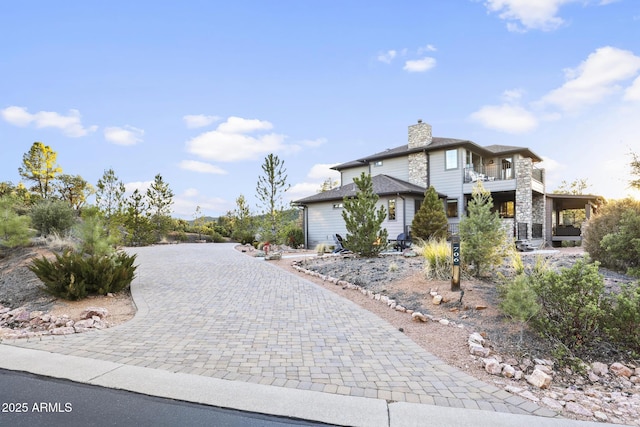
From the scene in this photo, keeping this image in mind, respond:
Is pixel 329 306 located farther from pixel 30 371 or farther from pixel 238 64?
pixel 238 64

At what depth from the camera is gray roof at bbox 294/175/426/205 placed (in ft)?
61.9

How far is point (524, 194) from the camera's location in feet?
61.8

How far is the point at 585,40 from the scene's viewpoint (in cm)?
1021

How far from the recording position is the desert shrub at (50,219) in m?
12.9

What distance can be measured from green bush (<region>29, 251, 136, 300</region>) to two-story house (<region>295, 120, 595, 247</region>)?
13267 millimetres

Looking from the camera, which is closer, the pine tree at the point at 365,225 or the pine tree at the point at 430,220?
the pine tree at the point at 365,225

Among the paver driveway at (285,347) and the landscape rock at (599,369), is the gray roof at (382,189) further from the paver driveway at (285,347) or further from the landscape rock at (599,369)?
the landscape rock at (599,369)

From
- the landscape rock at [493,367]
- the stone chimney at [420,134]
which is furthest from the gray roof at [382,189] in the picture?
the landscape rock at [493,367]

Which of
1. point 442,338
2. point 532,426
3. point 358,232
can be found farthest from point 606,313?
point 358,232

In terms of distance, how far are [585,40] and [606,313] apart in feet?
32.0

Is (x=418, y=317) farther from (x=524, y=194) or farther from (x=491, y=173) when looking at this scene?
Answer: (x=491, y=173)

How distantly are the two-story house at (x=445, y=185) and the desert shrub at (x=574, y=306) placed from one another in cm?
1394

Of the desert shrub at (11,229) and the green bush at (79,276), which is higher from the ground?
the desert shrub at (11,229)

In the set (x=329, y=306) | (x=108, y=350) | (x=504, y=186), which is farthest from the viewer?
(x=504, y=186)
